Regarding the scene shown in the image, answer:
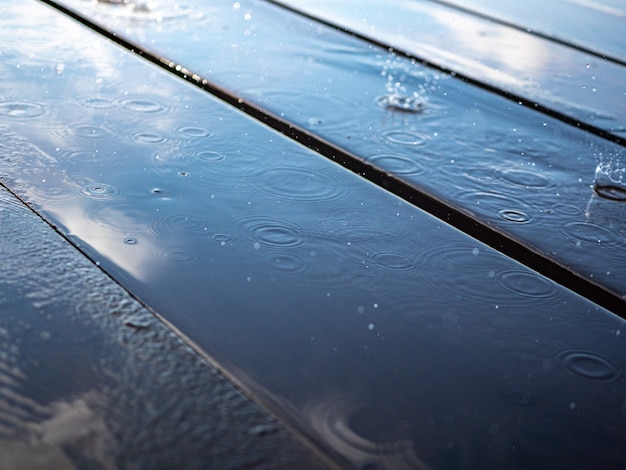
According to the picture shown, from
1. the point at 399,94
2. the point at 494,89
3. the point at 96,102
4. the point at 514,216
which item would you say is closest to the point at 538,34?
the point at 494,89

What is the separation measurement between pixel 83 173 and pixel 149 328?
45 centimetres

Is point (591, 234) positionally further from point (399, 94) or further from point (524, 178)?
point (399, 94)

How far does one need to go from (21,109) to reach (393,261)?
2.46 ft

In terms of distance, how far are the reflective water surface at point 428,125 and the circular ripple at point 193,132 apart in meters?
0.22

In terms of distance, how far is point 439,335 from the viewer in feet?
3.21

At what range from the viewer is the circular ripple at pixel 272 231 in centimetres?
113

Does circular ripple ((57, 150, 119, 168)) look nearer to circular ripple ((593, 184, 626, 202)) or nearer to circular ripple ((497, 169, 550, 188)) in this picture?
circular ripple ((497, 169, 550, 188))

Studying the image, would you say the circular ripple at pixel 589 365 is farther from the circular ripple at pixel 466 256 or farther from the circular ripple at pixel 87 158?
the circular ripple at pixel 87 158

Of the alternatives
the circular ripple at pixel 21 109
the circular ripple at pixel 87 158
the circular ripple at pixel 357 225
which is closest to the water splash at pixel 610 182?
the circular ripple at pixel 357 225

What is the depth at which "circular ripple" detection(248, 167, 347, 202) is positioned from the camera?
1288 millimetres

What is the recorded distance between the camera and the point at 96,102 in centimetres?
155

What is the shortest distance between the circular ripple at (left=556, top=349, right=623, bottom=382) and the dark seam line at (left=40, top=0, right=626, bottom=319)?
0.13 metres

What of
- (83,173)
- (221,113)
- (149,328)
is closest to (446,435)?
(149,328)

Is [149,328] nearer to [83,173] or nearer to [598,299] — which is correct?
[83,173]
